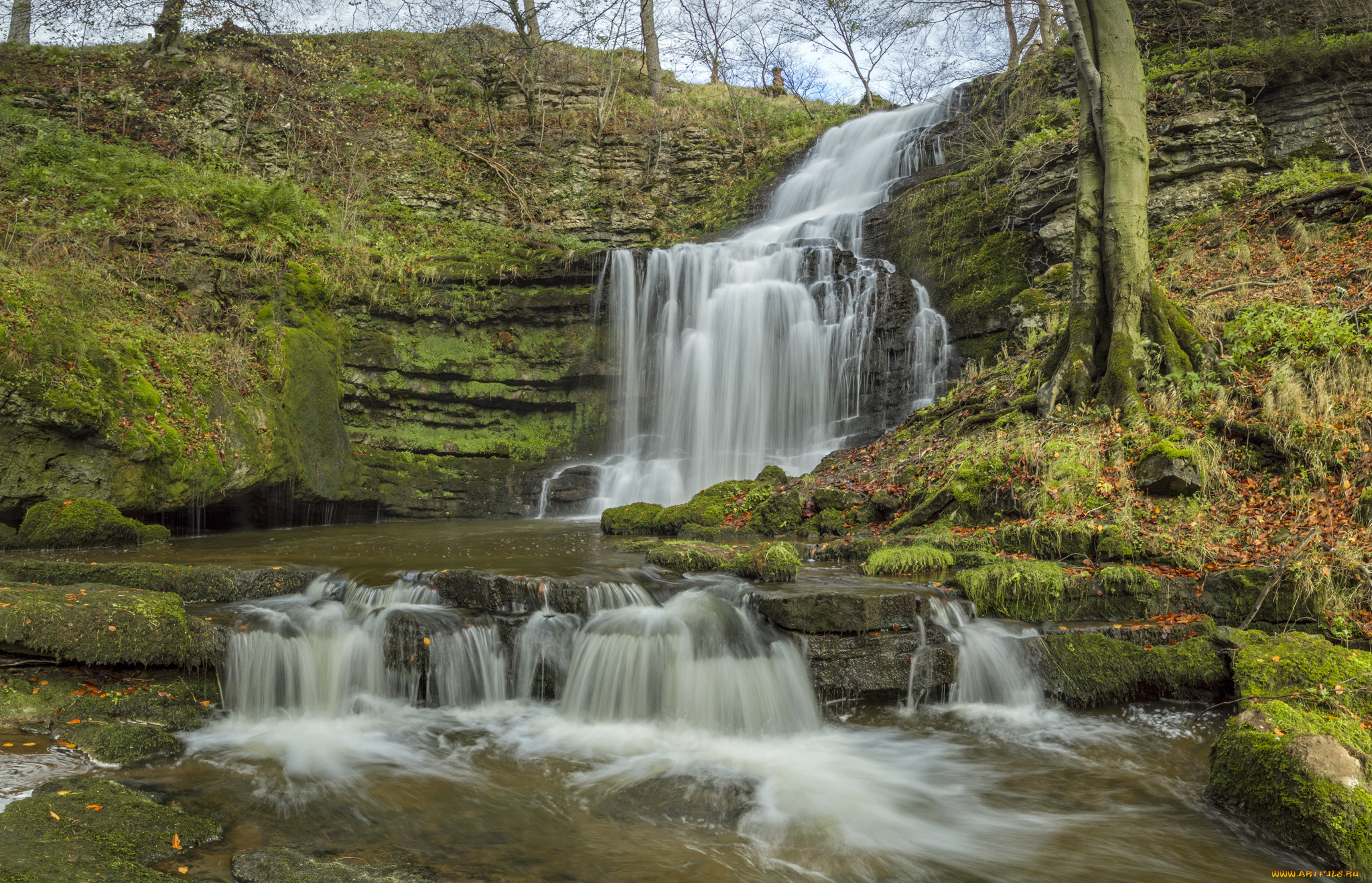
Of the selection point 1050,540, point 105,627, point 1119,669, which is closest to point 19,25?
point 105,627

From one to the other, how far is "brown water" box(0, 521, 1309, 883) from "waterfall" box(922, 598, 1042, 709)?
9 cm

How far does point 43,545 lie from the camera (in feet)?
25.2

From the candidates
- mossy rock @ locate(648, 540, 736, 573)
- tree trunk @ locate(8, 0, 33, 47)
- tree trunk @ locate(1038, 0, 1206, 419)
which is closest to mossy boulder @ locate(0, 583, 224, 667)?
mossy rock @ locate(648, 540, 736, 573)

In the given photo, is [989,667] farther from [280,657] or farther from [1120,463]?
[280,657]

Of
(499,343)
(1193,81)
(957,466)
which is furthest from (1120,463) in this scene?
(499,343)

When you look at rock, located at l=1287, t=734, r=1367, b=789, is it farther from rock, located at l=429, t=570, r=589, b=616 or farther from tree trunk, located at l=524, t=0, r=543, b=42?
tree trunk, located at l=524, t=0, r=543, b=42

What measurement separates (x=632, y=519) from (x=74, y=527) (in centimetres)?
626

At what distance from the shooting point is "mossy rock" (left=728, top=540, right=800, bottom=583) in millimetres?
6293

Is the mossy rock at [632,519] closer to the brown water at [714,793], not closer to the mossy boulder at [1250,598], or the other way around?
the brown water at [714,793]

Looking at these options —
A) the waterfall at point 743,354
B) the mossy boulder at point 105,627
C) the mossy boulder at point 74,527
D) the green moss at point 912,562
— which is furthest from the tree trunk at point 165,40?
the green moss at point 912,562

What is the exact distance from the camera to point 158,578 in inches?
233

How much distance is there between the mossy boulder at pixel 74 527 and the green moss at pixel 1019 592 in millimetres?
8958

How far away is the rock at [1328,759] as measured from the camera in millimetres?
3232

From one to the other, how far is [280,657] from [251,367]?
276 inches
